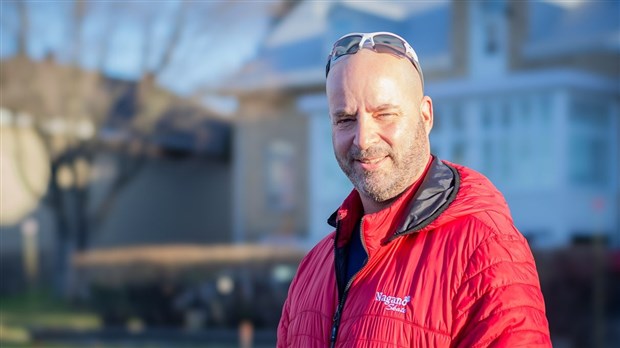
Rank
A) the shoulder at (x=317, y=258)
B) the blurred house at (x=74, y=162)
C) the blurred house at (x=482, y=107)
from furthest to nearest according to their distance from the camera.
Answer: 1. the blurred house at (x=74, y=162)
2. the blurred house at (x=482, y=107)
3. the shoulder at (x=317, y=258)

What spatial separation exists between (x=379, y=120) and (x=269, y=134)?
2267 centimetres

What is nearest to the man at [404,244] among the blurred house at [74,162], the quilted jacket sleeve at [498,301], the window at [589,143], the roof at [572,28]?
the quilted jacket sleeve at [498,301]

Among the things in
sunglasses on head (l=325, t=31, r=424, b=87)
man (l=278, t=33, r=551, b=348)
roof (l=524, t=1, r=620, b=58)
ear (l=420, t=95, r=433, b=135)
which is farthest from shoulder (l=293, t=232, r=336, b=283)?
roof (l=524, t=1, r=620, b=58)

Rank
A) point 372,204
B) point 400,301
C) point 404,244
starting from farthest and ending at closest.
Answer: point 372,204 → point 404,244 → point 400,301

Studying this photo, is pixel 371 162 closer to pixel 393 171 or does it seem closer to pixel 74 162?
pixel 393 171

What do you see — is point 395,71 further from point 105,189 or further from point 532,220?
point 105,189

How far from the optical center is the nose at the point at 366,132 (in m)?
2.42

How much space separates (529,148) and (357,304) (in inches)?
711

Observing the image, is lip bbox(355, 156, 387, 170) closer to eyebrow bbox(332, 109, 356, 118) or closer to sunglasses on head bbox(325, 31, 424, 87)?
eyebrow bbox(332, 109, 356, 118)

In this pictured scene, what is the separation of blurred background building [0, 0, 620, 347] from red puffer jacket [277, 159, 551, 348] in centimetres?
1179

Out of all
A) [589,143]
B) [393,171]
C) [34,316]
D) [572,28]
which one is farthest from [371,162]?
[572,28]

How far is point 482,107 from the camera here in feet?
67.2

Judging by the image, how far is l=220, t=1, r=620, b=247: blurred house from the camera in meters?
19.2

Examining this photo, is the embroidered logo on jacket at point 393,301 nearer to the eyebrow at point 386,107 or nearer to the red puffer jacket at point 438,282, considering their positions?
the red puffer jacket at point 438,282
